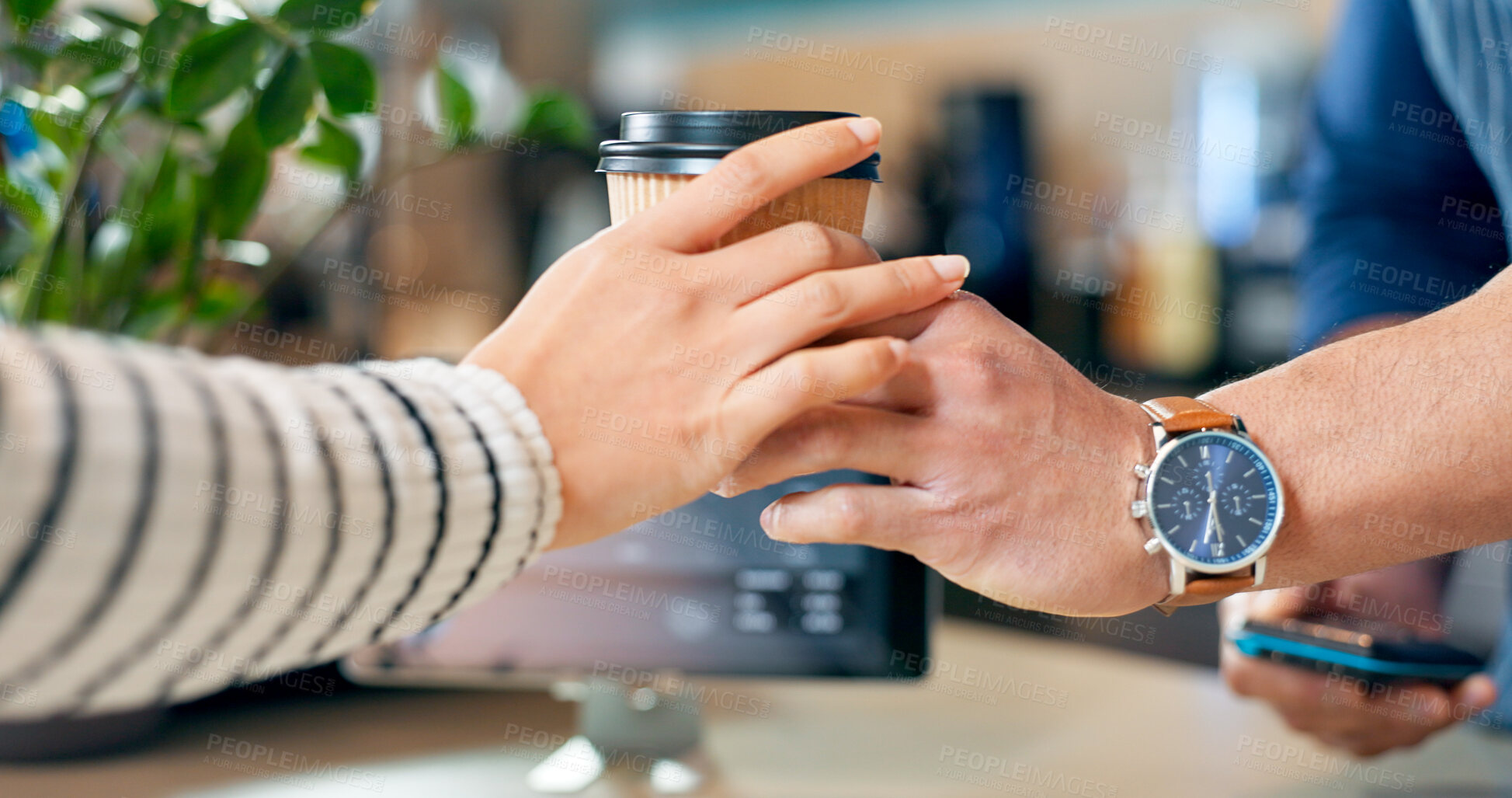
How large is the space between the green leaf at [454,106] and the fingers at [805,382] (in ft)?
1.60

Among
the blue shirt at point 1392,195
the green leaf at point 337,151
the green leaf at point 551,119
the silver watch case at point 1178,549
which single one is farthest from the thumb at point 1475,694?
the green leaf at point 337,151

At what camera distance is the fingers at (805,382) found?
50 cm

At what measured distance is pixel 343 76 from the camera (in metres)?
0.66

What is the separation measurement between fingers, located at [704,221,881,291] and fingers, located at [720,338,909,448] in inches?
1.5

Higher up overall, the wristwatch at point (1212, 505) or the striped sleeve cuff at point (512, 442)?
the striped sleeve cuff at point (512, 442)

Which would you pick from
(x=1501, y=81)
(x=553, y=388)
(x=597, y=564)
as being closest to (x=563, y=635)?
(x=597, y=564)

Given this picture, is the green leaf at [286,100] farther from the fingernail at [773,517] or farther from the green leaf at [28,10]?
the fingernail at [773,517]

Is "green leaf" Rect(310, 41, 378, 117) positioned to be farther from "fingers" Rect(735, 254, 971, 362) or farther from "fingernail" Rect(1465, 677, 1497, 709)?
"fingernail" Rect(1465, 677, 1497, 709)

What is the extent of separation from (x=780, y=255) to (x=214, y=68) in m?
0.39

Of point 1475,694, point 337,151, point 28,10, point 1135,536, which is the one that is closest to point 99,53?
point 28,10

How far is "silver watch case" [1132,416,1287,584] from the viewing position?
1.74ft

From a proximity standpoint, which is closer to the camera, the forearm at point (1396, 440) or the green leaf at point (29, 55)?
the forearm at point (1396, 440)

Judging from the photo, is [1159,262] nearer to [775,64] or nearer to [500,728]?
[775,64]

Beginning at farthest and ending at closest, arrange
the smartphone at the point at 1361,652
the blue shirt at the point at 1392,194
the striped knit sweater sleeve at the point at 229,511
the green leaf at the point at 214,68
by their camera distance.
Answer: the blue shirt at the point at 1392,194, the smartphone at the point at 1361,652, the green leaf at the point at 214,68, the striped knit sweater sleeve at the point at 229,511
